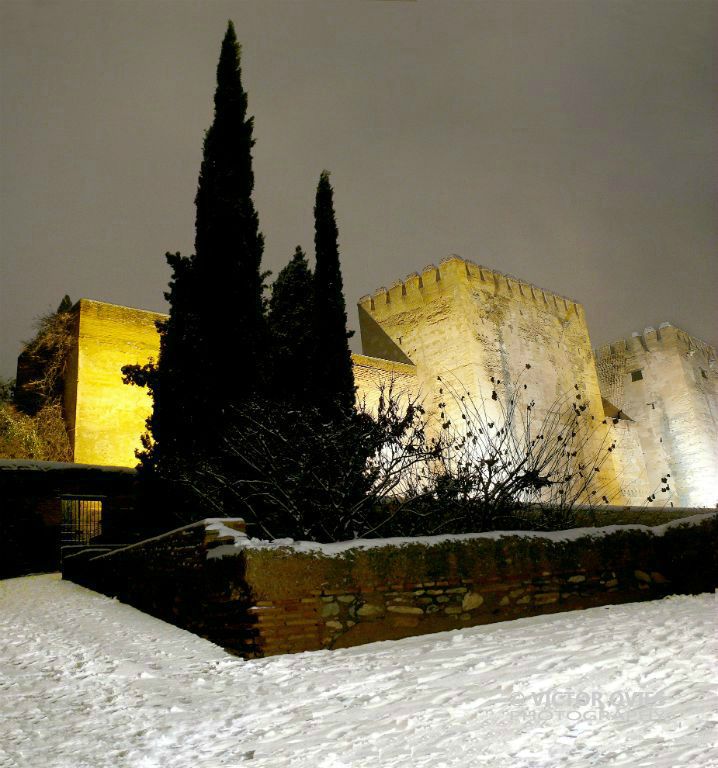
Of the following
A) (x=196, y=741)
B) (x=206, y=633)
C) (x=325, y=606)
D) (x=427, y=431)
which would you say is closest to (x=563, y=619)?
(x=325, y=606)

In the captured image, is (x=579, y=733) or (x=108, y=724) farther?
(x=108, y=724)

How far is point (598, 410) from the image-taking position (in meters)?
24.0

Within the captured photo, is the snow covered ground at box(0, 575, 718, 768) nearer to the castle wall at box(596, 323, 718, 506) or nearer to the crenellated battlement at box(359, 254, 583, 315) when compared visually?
the crenellated battlement at box(359, 254, 583, 315)

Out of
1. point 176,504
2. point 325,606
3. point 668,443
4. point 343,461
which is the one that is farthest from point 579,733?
point 668,443

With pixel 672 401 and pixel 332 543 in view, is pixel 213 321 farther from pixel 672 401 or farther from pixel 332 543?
pixel 672 401

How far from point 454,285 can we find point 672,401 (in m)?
11.9

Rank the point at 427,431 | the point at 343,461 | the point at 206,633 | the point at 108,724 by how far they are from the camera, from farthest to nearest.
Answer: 1. the point at 427,431
2. the point at 343,461
3. the point at 206,633
4. the point at 108,724

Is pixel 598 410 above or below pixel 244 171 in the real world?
below

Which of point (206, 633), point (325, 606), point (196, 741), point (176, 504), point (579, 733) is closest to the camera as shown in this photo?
point (579, 733)

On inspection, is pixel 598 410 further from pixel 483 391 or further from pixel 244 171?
pixel 244 171

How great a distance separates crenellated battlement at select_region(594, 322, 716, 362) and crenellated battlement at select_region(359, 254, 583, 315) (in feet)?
20.7

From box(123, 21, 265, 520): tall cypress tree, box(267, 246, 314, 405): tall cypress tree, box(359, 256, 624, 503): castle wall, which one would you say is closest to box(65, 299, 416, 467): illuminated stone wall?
box(267, 246, 314, 405): tall cypress tree

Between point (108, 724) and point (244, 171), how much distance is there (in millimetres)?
9936

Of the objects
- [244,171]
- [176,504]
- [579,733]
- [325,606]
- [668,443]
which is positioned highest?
[244,171]
